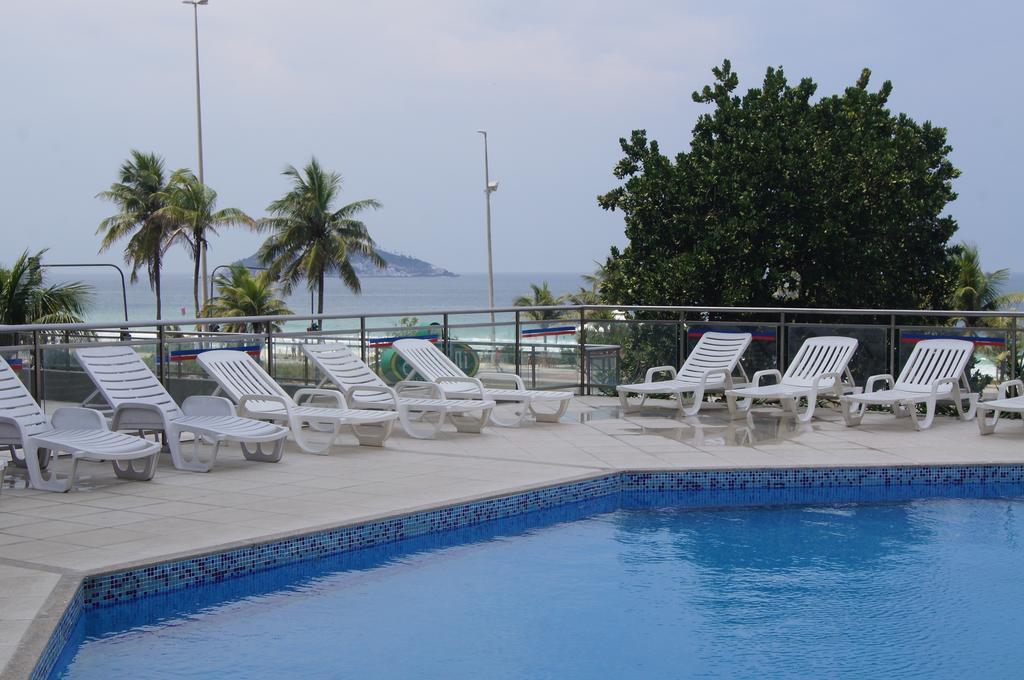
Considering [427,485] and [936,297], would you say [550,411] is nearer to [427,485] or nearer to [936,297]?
[427,485]

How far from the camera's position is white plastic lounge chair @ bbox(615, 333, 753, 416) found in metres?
10.3

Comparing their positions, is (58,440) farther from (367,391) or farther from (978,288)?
(978,288)

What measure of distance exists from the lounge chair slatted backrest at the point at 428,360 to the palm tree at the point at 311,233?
40.2 metres

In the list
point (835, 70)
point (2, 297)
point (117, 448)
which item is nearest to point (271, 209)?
point (2, 297)

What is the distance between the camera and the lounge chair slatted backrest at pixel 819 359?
1035 cm

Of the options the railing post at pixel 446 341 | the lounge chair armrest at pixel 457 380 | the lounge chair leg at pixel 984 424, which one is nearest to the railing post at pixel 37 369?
the lounge chair armrest at pixel 457 380

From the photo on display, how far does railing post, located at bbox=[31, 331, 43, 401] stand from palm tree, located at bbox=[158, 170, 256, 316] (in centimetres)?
4179

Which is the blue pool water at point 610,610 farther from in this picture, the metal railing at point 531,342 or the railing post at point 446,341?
the railing post at point 446,341

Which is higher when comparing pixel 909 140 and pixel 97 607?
pixel 909 140

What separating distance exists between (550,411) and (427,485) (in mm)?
3825

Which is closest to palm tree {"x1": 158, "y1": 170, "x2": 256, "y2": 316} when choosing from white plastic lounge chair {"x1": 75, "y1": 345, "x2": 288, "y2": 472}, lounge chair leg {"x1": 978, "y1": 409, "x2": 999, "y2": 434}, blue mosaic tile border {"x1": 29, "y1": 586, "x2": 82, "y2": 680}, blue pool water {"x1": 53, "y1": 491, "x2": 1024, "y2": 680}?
white plastic lounge chair {"x1": 75, "y1": 345, "x2": 288, "y2": 472}

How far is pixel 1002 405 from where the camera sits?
8.95 meters

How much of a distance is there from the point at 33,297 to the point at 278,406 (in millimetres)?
18309

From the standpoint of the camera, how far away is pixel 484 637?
5062mm
